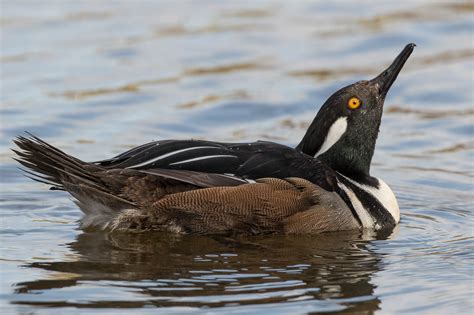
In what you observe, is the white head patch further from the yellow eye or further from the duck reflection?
the duck reflection

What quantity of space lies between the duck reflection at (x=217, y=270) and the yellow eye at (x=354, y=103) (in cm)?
111

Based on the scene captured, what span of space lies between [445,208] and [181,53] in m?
6.67

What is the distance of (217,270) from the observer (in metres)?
8.06

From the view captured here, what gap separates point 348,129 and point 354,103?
0.22 meters

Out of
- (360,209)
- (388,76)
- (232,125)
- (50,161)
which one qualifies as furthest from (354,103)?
(232,125)

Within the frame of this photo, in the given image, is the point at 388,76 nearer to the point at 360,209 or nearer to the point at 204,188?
the point at 360,209

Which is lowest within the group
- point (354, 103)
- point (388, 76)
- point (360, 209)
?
point (360, 209)

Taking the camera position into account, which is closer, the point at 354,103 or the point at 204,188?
the point at 204,188

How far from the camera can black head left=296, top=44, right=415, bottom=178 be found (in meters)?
9.59

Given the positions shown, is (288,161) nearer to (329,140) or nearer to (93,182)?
(329,140)

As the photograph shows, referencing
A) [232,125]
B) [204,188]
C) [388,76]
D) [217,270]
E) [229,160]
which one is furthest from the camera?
[232,125]

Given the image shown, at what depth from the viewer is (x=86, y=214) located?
9.12m

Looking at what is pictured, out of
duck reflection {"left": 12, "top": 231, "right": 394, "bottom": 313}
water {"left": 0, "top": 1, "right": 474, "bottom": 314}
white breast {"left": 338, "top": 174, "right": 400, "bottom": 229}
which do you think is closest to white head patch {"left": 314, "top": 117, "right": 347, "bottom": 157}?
white breast {"left": 338, "top": 174, "right": 400, "bottom": 229}

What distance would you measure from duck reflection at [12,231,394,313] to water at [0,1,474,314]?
0.02m
